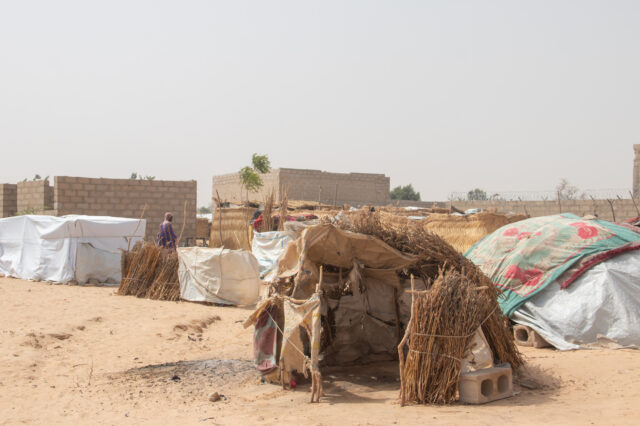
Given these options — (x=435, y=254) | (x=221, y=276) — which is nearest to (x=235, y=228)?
(x=221, y=276)

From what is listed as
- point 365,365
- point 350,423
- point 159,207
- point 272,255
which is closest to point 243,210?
point 159,207

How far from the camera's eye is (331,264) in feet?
22.6

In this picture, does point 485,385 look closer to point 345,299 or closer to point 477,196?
point 345,299

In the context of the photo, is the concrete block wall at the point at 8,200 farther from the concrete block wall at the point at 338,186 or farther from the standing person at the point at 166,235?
the concrete block wall at the point at 338,186

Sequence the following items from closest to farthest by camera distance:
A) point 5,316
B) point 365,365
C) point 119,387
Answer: point 119,387
point 365,365
point 5,316

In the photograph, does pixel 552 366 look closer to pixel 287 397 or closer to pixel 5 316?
pixel 287 397

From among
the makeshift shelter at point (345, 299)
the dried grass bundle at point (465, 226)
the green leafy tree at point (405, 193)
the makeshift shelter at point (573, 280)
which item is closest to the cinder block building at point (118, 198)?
the dried grass bundle at point (465, 226)

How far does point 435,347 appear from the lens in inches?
215

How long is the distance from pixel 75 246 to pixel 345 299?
356 inches

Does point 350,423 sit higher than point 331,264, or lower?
lower

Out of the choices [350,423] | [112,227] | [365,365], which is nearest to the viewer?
[350,423]

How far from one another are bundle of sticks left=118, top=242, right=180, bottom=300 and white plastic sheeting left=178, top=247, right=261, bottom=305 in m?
0.60

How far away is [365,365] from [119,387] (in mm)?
2835

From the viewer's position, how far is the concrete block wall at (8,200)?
21016 mm
